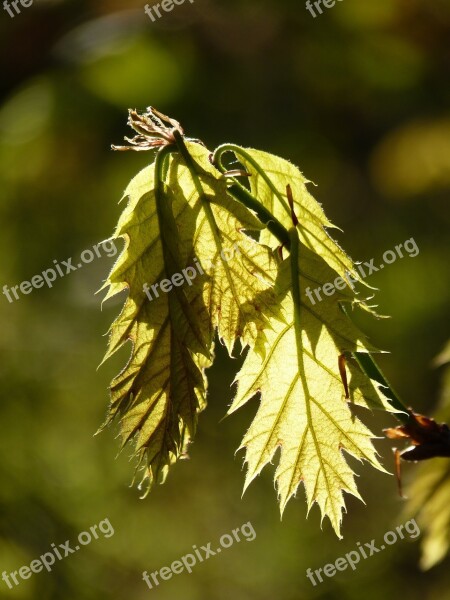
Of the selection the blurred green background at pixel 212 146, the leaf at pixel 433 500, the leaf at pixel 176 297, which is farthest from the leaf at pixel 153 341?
the blurred green background at pixel 212 146

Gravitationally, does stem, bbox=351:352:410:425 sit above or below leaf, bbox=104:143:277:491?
below

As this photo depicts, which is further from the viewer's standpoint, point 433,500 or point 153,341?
point 433,500

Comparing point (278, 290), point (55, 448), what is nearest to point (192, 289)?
point (278, 290)

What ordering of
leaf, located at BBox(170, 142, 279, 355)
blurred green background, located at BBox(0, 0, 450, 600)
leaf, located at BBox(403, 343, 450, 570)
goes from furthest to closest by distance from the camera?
1. blurred green background, located at BBox(0, 0, 450, 600)
2. leaf, located at BBox(403, 343, 450, 570)
3. leaf, located at BBox(170, 142, 279, 355)

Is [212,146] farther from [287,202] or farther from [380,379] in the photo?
[380,379]

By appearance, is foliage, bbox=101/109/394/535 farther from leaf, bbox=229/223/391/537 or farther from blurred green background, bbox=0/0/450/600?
blurred green background, bbox=0/0/450/600

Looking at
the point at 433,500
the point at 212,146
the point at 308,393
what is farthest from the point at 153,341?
the point at 212,146

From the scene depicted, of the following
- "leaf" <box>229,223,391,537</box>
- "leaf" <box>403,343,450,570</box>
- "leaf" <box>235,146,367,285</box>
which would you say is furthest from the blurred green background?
"leaf" <box>235,146,367,285</box>
